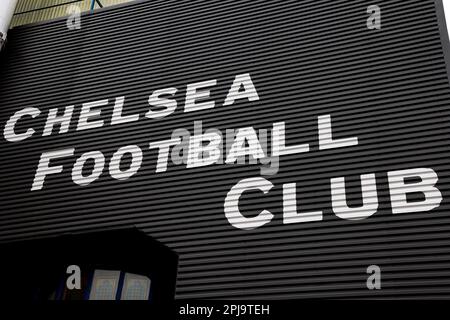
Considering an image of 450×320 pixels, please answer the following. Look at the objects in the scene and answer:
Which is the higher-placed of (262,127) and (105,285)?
(262,127)

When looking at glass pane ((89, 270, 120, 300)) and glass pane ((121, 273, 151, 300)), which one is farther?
glass pane ((89, 270, 120, 300))

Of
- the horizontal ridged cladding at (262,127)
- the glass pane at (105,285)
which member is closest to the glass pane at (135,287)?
the glass pane at (105,285)

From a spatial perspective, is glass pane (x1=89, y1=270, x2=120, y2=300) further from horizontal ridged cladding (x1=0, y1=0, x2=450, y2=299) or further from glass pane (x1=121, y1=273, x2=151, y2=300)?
horizontal ridged cladding (x1=0, y1=0, x2=450, y2=299)

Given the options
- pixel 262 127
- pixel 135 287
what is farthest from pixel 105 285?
pixel 262 127

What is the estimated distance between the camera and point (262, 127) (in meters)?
7.51

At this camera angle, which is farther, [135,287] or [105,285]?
[105,285]

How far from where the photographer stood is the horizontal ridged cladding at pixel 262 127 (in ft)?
20.1

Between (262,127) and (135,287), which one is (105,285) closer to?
(135,287)

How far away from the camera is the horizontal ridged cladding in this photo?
20.1 feet

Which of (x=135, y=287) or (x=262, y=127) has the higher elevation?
(x=262, y=127)

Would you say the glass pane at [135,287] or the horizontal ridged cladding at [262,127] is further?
the glass pane at [135,287]

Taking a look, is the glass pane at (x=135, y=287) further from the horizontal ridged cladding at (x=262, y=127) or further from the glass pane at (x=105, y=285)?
the horizontal ridged cladding at (x=262, y=127)

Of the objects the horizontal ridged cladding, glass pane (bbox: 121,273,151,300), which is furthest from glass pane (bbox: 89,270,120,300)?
the horizontal ridged cladding
